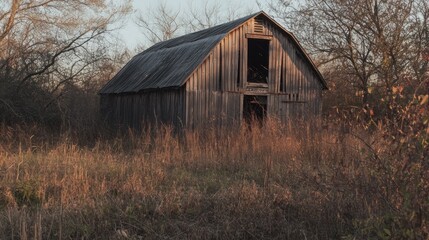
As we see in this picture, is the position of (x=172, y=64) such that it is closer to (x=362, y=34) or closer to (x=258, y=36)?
(x=258, y=36)

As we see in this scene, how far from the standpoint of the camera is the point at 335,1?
83.3 feet

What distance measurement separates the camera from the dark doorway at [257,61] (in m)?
22.0

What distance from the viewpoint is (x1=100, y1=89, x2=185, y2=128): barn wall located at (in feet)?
59.5

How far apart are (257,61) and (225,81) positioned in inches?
190

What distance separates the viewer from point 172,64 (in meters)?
19.8

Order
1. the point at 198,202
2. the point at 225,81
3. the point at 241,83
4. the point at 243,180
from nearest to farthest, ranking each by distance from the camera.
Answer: the point at 198,202 → the point at 243,180 → the point at 225,81 → the point at 241,83

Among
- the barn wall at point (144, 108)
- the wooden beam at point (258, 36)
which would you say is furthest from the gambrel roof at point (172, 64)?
the wooden beam at point (258, 36)

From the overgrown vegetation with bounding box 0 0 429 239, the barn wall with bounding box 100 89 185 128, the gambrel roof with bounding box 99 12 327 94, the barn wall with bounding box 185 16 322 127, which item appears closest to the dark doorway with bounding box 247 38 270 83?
the gambrel roof with bounding box 99 12 327 94

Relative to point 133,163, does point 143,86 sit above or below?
above

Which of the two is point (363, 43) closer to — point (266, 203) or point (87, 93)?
point (87, 93)

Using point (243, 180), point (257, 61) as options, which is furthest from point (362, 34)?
point (243, 180)

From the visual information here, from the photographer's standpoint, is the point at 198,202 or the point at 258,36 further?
the point at 258,36

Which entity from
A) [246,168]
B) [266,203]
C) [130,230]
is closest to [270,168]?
[246,168]

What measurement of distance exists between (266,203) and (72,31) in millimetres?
21587
